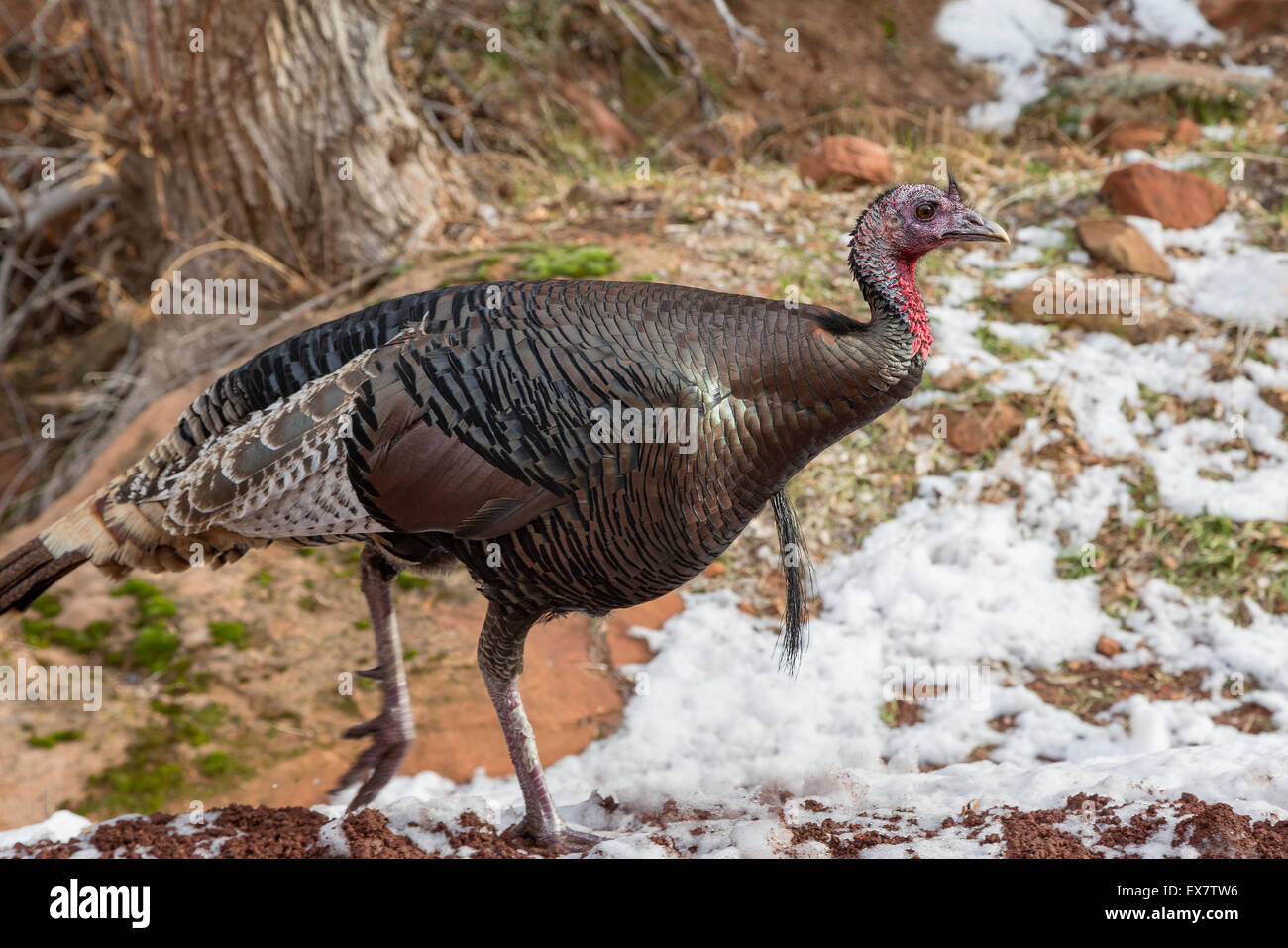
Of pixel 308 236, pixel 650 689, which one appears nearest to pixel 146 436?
pixel 308 236

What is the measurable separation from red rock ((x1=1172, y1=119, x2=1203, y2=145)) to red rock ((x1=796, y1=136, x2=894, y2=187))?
212 cm

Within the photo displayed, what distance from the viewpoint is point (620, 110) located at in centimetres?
1041

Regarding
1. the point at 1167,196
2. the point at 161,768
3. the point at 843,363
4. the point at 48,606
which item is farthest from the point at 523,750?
the point at 1167,196

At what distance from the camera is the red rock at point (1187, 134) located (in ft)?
24.2

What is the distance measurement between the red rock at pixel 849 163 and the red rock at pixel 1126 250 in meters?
1.32

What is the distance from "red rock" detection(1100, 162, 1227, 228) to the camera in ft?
20.5

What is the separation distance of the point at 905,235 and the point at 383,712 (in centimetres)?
218

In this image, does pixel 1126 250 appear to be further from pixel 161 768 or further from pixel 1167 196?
pixel 161 768

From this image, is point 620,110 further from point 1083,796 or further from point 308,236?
point 1083,796

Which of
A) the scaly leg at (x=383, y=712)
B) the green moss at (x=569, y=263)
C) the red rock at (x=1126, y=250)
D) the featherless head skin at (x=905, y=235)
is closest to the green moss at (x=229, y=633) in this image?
the scaly leg at (x=383, y=712)

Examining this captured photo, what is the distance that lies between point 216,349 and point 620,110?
207 inches

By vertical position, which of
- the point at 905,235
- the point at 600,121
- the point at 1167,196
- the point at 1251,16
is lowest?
the point at 905,235

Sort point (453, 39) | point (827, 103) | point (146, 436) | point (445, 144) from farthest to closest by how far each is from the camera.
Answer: point (827, 103) → point (453, 39) → point (445, 144) → point (146, 436)

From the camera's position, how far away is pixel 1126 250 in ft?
19.6
